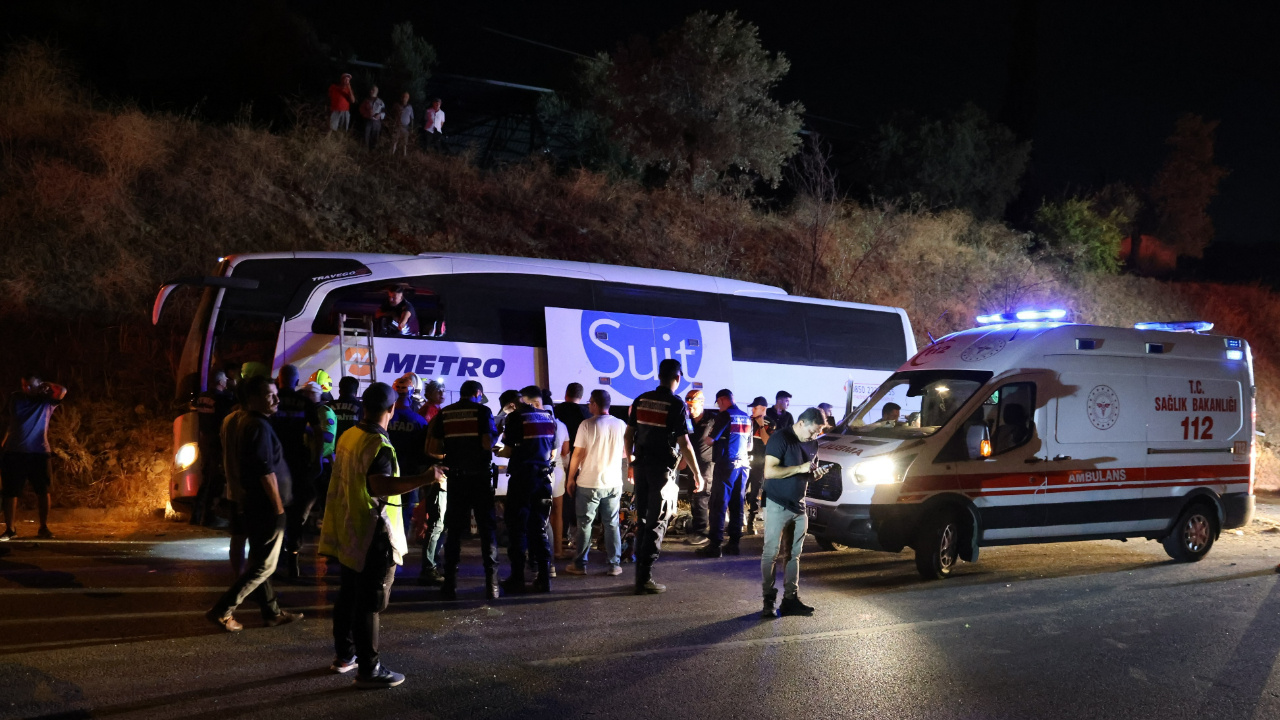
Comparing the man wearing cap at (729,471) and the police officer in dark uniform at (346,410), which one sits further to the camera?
the man wearing cap at (729,471)

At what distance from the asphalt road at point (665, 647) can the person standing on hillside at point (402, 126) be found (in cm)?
1625

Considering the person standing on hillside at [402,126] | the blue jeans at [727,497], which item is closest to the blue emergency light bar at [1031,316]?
the blue jeans at [727,497]

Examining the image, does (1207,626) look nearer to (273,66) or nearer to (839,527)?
(839,527)

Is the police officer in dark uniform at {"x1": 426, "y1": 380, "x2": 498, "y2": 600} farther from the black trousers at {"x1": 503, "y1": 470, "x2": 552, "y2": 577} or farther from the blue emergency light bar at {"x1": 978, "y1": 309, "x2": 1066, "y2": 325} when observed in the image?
the blue emergency light bar at {"x1": 978, "y1": 309, "x2": 1066, "y2": 325}

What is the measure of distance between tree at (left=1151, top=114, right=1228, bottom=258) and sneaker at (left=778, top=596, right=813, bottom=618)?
127ft

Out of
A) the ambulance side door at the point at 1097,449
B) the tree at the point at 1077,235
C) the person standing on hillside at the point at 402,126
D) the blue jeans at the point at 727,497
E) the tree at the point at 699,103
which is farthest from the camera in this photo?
the tree at the point at 1077,235

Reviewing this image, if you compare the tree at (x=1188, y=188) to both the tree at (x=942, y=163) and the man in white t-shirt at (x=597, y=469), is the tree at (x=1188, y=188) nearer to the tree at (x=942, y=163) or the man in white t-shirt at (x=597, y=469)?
the tree at (x=942, y=163)

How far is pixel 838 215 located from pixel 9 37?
69.8 feet

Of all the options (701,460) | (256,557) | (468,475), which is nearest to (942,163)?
(701,460)

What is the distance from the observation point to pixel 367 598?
5.30m

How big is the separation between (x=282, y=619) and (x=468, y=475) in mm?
1749

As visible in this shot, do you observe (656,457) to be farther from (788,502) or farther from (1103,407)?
(1103,407)

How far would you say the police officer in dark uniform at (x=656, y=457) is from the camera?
26.7 ft

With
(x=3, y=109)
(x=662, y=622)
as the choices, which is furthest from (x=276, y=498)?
(x=3, y=109)
